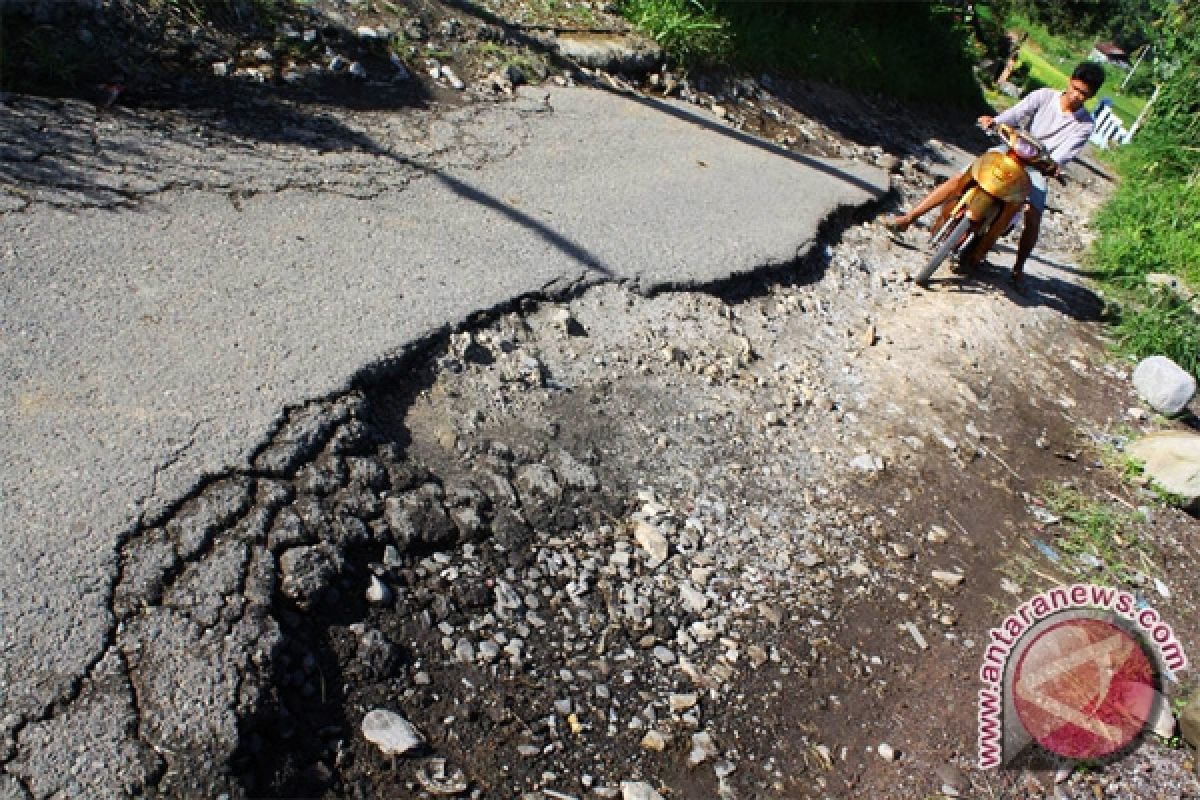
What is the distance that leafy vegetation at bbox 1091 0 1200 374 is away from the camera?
20.6 ft

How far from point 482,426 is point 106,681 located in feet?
Result: 5.11

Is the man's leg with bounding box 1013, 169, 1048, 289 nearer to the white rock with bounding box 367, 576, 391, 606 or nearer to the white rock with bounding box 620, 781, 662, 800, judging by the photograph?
the white rock with bounding box 620, 781, 662, 800

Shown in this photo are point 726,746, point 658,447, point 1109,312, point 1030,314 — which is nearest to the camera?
point 726,746

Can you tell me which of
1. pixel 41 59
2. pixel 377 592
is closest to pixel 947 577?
pixel 377 592

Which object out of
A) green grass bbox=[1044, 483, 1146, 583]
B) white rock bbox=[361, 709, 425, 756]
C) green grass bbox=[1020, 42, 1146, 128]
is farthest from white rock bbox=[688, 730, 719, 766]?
green grass bbox=[1020, 42, 1146, 128]

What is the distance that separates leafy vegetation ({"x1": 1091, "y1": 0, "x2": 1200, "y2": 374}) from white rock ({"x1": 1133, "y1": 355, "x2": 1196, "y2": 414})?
0.39m

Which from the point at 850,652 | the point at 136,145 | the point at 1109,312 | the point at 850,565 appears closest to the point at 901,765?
the point at 850,652

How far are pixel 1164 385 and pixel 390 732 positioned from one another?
540 centimetres

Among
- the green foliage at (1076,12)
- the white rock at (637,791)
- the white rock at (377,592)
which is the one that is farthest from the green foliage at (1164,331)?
the green foliage at (1076,12)

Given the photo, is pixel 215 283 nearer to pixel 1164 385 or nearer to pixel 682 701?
pixel 682 701

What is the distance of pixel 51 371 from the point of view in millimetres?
2867

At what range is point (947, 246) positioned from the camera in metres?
5.70

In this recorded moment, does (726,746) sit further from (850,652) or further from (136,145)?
(136,145)

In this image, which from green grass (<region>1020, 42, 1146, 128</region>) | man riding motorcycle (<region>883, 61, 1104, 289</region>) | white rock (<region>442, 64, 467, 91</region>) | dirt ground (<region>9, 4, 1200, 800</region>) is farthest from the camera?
green grass (<region>1020, 42, 1146, 128</region>)
